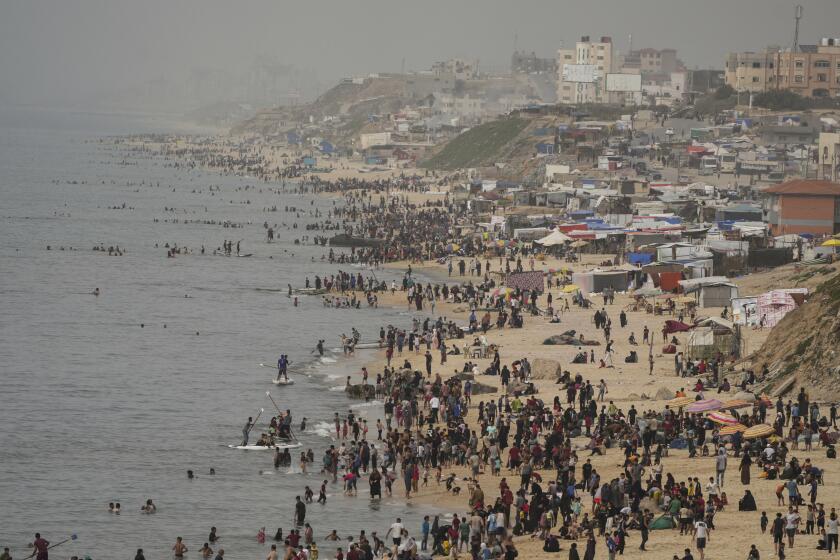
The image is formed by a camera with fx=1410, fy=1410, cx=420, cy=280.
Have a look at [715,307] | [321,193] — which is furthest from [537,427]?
[321,193]

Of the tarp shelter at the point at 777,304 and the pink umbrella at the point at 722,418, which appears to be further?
the tarp shelter at the point at 777,304

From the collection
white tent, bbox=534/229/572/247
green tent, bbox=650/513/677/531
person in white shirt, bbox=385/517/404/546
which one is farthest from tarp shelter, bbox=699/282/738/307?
person in white shirt, bbox=385/517/404/546

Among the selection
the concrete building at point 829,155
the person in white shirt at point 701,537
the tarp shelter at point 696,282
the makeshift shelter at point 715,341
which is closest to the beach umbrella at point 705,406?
the makeshift shelter at point 715,341

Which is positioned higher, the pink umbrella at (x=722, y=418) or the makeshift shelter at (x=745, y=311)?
the makeshift shelter at (x=745, y=311)

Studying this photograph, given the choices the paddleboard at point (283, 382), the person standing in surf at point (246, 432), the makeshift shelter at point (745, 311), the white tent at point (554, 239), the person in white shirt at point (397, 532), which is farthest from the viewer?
the white tent at point (554, 239)

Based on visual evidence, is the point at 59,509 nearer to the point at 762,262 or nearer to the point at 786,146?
the point at 762,262

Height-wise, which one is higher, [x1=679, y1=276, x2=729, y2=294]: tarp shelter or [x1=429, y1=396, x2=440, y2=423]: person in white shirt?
[x1=679, y1=276, x2=729, y2=294]: tarp shelter

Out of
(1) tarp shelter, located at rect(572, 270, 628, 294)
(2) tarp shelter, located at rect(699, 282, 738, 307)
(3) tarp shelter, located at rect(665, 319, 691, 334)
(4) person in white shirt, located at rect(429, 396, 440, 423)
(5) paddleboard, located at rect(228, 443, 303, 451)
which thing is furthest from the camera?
(1) tarp shelter, located at rect(572, 270, 628, 294)

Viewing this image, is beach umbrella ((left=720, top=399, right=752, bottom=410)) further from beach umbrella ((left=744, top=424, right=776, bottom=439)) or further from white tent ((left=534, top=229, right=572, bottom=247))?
white tent ((left=534, top=229, right=572, bottom=247))

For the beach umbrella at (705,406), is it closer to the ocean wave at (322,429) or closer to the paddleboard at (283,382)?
the ocean wave at (322,429)
